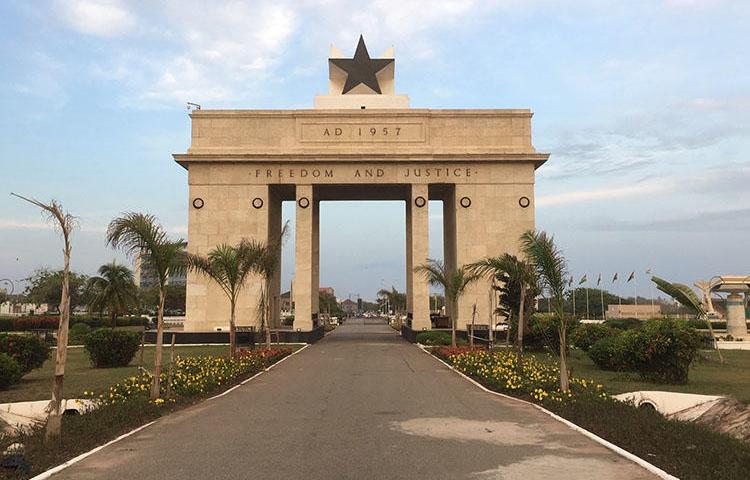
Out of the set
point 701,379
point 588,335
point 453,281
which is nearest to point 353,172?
point 453,281

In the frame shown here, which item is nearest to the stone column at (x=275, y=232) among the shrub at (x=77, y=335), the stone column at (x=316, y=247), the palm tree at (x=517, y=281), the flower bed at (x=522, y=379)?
the stone column at (x=316, y=247)

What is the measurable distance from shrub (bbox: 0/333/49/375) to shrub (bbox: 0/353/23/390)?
114cm

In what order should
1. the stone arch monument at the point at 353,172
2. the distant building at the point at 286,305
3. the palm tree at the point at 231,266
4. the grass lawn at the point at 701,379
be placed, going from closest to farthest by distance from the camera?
the grass lawn at the point at 701,379 < the palm tree at the point at 231,266 < the stone arch monument at the point at 353,172 < the distant building at the point at 286,305

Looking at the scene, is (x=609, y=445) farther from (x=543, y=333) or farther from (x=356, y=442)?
(x=543, y=333)

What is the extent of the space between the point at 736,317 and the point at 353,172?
2916cm

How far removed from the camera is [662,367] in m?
17.1

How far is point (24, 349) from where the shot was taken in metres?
17.5

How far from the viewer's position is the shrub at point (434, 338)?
34.5m

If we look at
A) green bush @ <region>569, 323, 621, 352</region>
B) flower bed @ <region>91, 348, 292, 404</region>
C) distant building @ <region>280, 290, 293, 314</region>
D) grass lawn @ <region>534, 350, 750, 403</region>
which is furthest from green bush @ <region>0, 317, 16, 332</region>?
distant building @ <region>280, 290, 293, 314</region>

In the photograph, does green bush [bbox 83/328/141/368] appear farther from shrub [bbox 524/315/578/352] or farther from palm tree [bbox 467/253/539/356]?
shrub [bbox 524/315/578/352]

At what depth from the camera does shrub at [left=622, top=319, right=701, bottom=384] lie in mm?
16750

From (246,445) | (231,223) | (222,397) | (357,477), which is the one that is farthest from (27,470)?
(231,223)

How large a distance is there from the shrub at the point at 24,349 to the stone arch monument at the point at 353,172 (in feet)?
75.6

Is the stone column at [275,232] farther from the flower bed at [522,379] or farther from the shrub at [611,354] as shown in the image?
the shrub at [611,354]
